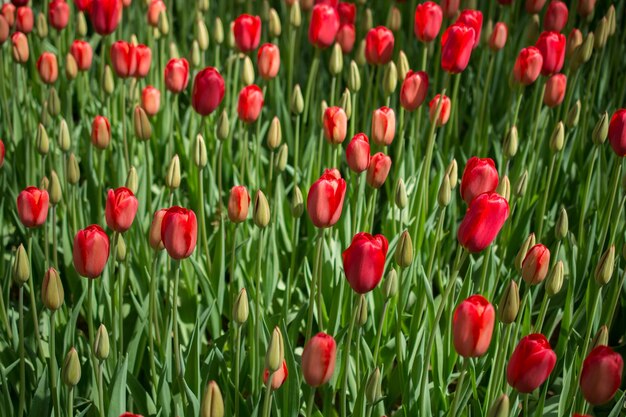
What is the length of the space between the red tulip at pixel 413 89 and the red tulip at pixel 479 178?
0.44m

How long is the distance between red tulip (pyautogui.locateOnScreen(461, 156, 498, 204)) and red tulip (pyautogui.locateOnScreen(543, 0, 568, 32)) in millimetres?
1163

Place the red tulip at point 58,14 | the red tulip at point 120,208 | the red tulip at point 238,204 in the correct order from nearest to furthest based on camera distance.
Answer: the red tulip at point 120,208 < the red tulip at point 238,204 < the red tulip at point 58,14

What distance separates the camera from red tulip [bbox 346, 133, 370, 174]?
1713mm

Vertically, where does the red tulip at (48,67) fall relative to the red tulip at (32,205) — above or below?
above

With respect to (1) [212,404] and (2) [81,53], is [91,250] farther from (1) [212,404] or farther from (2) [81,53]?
(2) [81,53]

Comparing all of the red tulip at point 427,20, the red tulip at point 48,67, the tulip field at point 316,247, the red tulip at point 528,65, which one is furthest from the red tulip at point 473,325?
the red tulip at point 48,67

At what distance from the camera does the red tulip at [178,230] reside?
1.41 m

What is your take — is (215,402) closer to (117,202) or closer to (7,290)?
(117,202)

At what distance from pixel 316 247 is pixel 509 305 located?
382 millimetres

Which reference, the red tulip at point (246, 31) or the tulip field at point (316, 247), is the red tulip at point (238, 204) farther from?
the red tulip at point (246, 31)

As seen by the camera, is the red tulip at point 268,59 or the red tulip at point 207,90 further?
the red tulip at point 268,59

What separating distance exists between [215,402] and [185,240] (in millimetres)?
313

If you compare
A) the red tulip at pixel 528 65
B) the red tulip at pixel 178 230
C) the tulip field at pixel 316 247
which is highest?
the red tulip at pixel 528 65

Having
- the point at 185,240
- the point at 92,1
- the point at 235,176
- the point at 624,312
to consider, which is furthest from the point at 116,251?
the point at 624,312
